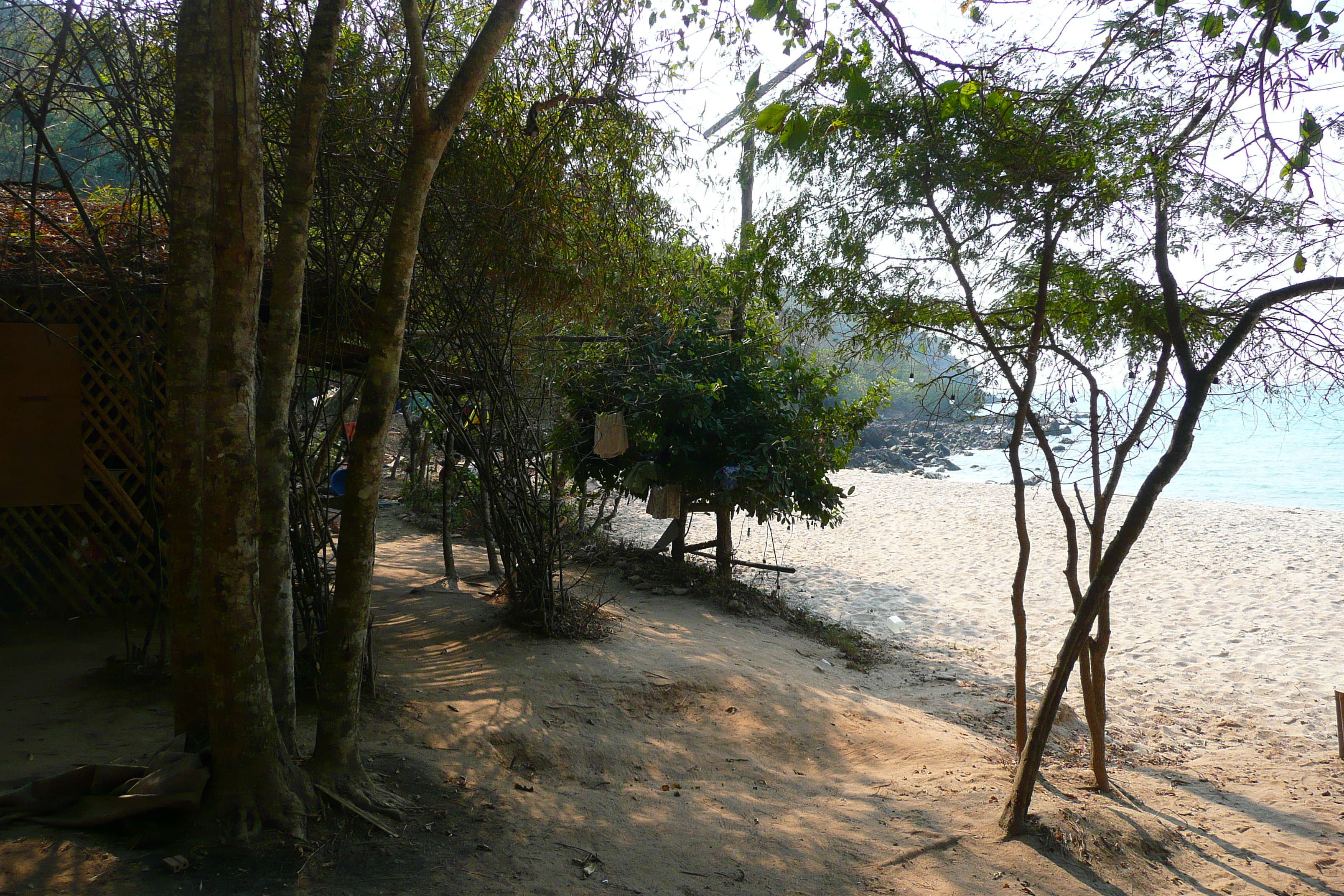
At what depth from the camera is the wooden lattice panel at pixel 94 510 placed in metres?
5.67

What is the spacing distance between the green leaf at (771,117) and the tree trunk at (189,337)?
1823 mm

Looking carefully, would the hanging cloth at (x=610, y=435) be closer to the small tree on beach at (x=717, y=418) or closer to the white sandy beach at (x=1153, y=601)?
the small tree on beach at (x=717, y=418)

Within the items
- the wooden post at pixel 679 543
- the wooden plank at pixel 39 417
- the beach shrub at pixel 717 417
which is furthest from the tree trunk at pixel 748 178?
the wooden plank at pixel 39 417

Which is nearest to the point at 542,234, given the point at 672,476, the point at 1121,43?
the point at 1121,43

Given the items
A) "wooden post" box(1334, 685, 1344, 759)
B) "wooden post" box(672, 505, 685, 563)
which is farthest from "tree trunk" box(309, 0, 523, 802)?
"wooden post" box(1334, 685, 1344, 759)

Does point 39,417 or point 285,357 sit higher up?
point 285,357

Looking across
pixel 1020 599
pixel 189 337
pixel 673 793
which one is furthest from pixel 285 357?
pixel 1020 599

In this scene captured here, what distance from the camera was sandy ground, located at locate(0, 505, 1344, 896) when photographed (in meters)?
2.73

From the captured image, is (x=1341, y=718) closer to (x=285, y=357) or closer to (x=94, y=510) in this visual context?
(x=285, y=357)

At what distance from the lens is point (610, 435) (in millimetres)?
8172

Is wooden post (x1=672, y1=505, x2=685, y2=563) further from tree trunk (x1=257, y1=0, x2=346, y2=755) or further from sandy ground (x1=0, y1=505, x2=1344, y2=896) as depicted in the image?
tree trunk (x1=257, y1=0, x2=346, y2=755)

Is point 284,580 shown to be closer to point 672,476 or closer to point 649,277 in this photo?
point 649,277

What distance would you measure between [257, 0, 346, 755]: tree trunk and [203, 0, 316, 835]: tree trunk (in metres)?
0.24

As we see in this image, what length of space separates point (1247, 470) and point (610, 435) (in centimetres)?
3241
